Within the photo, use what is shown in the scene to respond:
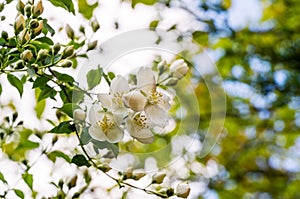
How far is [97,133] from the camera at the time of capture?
594 millimetres

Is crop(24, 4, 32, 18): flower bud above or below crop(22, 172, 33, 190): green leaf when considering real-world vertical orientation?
above

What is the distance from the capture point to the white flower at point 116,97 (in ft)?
1.92

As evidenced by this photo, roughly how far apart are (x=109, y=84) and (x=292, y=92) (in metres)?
1.20

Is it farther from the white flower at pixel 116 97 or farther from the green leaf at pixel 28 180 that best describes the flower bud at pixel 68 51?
the green leaf at pixel 28 180

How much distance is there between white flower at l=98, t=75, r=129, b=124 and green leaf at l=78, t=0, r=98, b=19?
0.37 meters

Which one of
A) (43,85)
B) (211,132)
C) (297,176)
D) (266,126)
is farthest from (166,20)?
(297,176)

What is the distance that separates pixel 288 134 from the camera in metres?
2.04

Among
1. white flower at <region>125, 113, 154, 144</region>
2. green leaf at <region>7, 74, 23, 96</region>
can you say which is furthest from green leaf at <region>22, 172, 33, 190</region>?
white flower at <region>125, 113, 154, 144</region>

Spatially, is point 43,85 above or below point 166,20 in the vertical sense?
below

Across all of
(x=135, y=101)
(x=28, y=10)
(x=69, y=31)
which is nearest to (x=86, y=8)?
(x=69, y=31)

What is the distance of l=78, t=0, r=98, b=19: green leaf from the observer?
95 cm

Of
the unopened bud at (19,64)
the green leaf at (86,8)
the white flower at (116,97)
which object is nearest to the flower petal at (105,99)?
the white flower at (116,97)

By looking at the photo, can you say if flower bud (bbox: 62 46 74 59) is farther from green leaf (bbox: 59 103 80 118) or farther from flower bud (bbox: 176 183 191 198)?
flower bud (bbox: 176 183 191 198)

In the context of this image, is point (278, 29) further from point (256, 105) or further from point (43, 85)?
point (43, 85)
